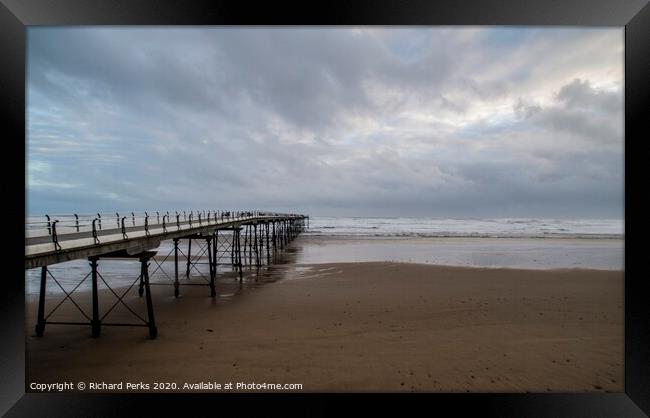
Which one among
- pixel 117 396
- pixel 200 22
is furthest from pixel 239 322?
pixel 200 22

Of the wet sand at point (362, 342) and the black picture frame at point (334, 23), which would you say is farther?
the wet sand at point (362, 342)

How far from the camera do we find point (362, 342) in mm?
7660

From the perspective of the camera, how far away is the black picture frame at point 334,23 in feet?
14.9

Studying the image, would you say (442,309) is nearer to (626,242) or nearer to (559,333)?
(559,333)

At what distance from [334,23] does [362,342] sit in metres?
6.91

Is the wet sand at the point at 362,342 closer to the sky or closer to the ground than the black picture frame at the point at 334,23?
closer to the ground

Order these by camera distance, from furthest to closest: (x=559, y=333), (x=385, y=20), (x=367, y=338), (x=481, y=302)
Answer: (x=481, y=302), (x=559, y=333), (x=367, y=338), (x=385, y=20)

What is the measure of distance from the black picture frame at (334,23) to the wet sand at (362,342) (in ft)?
4.42

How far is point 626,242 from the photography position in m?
4.84

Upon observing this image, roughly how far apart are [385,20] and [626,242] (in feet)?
16.9

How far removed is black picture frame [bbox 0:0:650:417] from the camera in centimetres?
454

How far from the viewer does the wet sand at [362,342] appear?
627cm

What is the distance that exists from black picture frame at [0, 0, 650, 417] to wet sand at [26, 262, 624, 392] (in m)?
1.35

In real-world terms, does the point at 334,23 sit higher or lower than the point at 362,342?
higher
